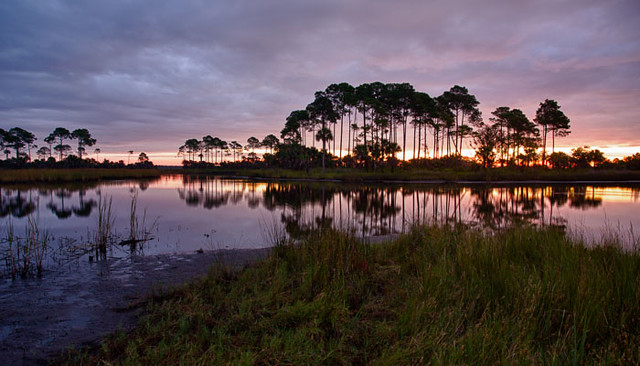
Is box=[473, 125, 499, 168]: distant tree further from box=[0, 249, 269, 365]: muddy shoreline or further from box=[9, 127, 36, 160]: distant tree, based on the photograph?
box=[9, 127, 36, 160]: distant tree

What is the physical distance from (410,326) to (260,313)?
1821mm

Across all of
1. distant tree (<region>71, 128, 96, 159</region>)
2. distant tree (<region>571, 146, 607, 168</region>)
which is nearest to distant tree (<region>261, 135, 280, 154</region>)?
distant tree (<region>71, 128, 96, 159</region>)

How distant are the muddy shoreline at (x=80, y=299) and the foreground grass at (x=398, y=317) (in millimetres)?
534

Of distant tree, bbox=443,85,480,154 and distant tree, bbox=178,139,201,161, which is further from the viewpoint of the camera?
distant tree, bbox=178,139,201,161

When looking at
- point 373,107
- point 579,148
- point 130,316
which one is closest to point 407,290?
point 130,316

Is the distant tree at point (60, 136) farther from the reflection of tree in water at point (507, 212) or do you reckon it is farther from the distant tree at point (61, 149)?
the reflection of tree in water at point (507, 212)

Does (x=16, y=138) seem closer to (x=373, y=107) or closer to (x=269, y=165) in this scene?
(x=269, y=165)

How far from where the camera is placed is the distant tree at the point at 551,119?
63344 millimetres

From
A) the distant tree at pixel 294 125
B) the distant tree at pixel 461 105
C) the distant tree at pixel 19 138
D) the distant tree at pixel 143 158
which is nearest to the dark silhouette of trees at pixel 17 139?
the distant tree at pixel 19 138

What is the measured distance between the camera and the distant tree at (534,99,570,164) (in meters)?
63.3

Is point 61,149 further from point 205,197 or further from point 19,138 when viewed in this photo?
point 205,197

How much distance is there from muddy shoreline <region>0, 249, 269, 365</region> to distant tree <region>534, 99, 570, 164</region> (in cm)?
7464

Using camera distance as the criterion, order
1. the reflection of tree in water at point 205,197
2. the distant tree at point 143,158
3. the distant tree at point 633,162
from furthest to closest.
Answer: the distant tree at point 143,158, the distant tree at point 633,162, the reflection of tree in water at point 205,197

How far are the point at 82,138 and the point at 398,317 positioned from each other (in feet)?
431
